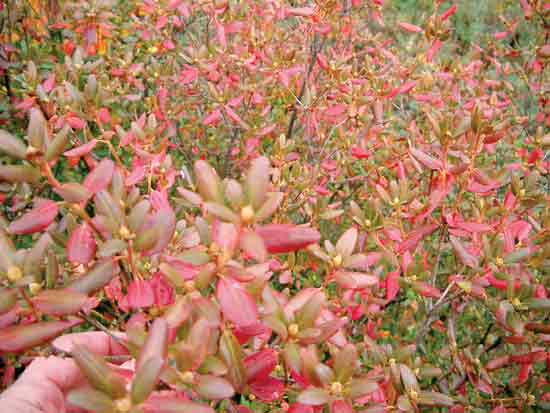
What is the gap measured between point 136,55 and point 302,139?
40.3 inches

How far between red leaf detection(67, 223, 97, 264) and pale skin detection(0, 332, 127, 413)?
170 millimetres

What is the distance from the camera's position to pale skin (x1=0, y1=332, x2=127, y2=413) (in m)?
1.04

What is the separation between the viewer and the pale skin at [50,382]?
1.04m

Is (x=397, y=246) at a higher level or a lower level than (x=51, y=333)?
lower

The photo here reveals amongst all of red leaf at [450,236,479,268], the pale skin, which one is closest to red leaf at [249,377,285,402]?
the pale skin

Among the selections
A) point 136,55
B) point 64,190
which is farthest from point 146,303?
point 136,55

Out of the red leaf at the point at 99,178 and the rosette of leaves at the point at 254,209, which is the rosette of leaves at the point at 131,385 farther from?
the red leaf at the point at 99,178

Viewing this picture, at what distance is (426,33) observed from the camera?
8.80 ft

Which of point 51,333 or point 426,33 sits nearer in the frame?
point 51,333

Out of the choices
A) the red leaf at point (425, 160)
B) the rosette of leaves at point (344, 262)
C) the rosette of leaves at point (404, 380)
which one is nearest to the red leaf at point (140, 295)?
the rosette of leaves at point (344, 262)

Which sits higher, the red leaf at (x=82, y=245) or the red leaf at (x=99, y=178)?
the red leaf at (x=99, y=178)

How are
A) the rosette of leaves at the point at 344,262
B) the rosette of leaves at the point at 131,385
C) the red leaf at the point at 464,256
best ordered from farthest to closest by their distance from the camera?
1. the red leaf at the point at 464,256
2. the rosette of leaves at the point at 344,262
3. the rosette of leaves at the point at 131,385

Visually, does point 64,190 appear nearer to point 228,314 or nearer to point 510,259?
point 228,314

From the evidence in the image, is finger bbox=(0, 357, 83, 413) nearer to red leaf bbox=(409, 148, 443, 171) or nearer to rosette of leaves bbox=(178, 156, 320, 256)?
rosette of leaves bbox=(178, 156, 320, 256)
